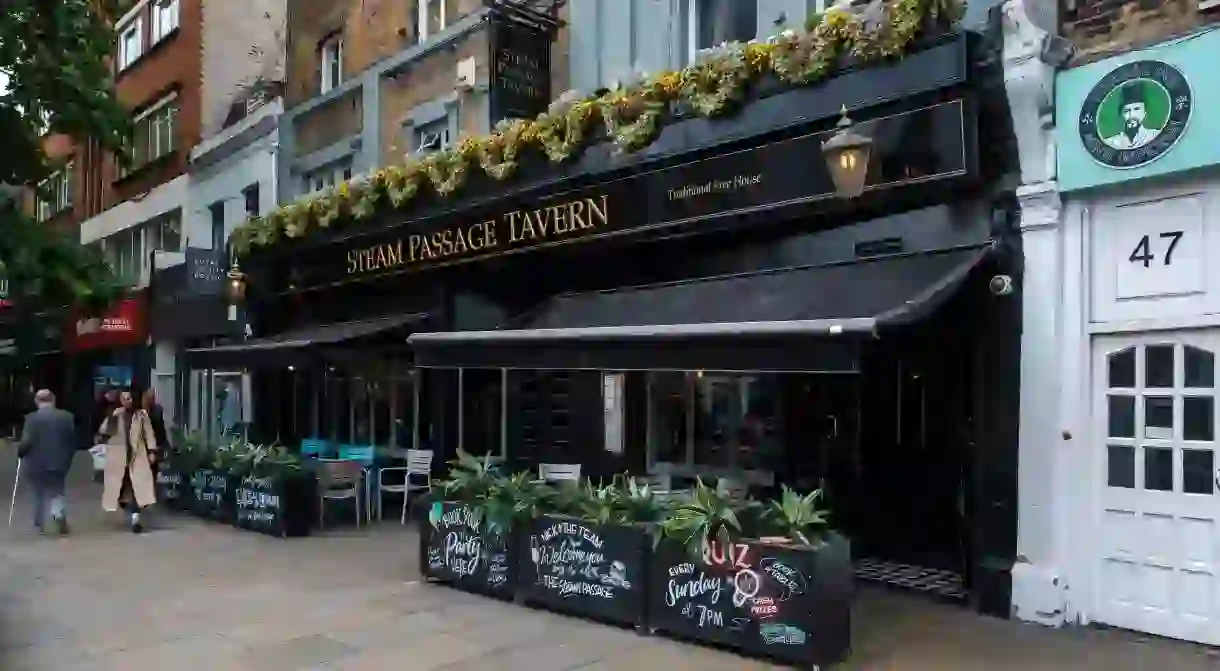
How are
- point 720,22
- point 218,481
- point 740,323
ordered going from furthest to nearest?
point 218,481 → point 720,22 → point 740,323

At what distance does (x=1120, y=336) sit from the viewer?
723 centimetres

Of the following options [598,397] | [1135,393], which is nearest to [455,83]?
[598,397]

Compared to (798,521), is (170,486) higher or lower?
lower

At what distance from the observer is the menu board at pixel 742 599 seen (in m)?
6.34

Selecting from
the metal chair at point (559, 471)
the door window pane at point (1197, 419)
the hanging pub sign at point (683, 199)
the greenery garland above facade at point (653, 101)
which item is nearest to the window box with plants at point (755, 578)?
the door window pane at point (1197, 419)

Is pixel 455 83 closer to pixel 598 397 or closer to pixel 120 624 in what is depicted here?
pixel 598 397

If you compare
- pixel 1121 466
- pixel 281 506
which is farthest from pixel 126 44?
pixel 1121 466

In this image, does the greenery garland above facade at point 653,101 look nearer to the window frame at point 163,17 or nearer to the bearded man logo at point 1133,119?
the bearded man logo at point 1133,119

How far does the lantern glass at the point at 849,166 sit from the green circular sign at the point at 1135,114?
147 cm

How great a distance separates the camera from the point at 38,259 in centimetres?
1694

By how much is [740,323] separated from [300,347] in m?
7.15

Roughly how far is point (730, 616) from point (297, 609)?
11.7ft

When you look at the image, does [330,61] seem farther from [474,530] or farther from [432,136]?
[474,530]

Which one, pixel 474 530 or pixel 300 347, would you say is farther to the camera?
pixel 300 347
